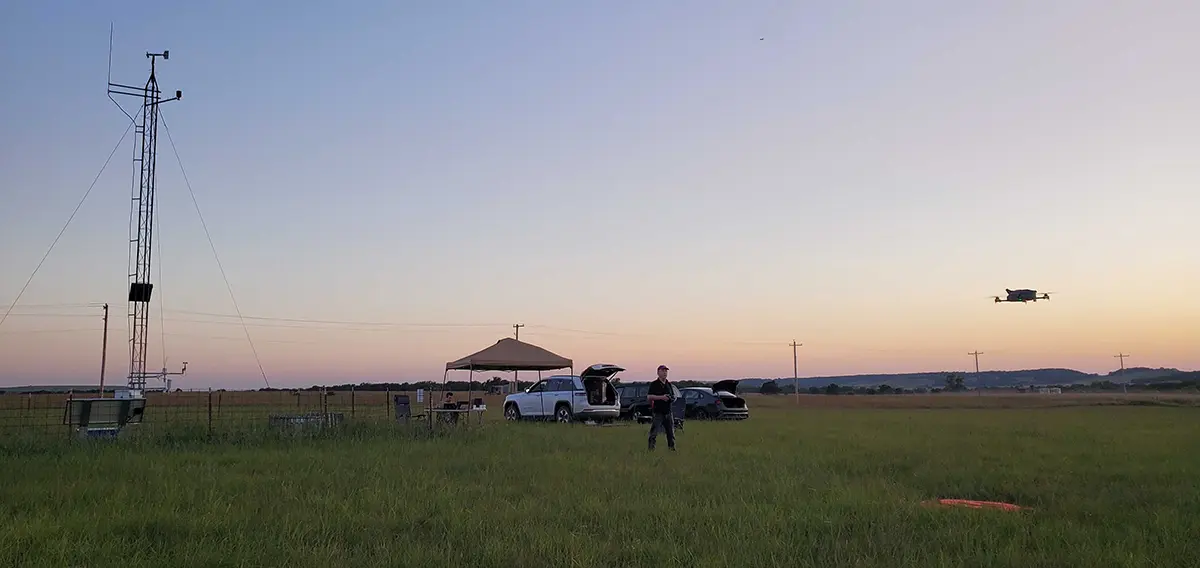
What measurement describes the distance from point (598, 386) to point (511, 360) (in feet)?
7.81

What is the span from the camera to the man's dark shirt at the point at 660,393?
13.4 meters

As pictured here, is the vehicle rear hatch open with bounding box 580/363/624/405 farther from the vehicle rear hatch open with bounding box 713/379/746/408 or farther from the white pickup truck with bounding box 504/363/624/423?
the vehicle rear hatch open with bounding box 713/379/746/408

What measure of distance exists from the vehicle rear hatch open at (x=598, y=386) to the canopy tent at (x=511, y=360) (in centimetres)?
107

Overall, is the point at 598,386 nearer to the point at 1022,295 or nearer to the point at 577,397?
the point at 577,397

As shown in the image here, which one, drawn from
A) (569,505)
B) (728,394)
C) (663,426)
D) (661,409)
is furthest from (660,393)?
(728,394)

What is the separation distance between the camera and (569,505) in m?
7.25

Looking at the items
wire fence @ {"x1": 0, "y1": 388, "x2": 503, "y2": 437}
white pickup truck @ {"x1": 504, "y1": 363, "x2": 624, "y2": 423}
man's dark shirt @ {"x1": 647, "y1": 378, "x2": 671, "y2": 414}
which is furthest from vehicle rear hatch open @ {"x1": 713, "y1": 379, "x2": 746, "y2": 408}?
man's dark shirt @ {"x1": 647, "y1": 378, "x2": 671, "y2": 414}

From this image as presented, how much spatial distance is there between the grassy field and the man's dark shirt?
2.56 feet

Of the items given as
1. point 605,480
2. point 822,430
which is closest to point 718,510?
point 605,480

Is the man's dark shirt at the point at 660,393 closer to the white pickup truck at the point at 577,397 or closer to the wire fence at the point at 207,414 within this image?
the wire fence at the point at 207,414

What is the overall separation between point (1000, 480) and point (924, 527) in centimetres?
Answer: 348

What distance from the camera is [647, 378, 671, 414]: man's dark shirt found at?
13352 millimetres

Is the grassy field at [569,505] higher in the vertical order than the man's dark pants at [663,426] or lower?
lower

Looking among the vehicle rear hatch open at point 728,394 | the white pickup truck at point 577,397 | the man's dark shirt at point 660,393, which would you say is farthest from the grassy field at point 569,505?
the vehicle rear hatch open at point 728,394
